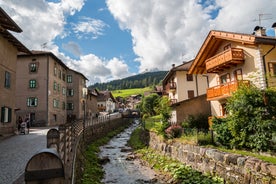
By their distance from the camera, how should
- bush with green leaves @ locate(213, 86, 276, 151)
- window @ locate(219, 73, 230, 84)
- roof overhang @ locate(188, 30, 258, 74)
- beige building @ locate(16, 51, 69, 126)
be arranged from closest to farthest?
bush with green leaves @ locate(213, 86, 276, 151), roof overhang @ locate(188, 30, 258, 74), window @ locate(219, 73, 230, 84), beige building @ locate(16, 51, 69, 126)

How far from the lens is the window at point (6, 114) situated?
680 inches

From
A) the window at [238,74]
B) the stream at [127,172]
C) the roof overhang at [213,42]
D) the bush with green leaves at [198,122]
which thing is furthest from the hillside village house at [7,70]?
the window at [238,74]

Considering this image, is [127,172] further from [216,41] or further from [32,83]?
[32,83]

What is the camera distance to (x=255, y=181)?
7.86 meters

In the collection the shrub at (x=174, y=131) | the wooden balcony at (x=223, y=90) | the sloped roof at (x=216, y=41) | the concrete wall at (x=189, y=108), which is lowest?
the shrub at (x=174, y=131)

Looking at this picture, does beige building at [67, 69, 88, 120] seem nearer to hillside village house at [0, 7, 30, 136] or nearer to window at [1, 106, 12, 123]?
hillside village house at [0, 7, 30, 136]

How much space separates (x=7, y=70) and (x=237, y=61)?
812 inches

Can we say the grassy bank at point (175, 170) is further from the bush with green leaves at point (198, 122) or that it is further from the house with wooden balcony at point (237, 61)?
the house with wooden balcony at point (237, 61)

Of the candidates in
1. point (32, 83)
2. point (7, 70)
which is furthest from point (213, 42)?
point (32, 83)

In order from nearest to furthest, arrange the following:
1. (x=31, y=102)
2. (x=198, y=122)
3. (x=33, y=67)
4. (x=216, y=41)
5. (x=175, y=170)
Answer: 1. (x=175, y=170)
2. (x=216, y=41)
3. (x=198, y=122)
4. (x=31, y=102)
5. (x=33, y=67)

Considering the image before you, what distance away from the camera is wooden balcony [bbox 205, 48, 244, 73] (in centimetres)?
1748

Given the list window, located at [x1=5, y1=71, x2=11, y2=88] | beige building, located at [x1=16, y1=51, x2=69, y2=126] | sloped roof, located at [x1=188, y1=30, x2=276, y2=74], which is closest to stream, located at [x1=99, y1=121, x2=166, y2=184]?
window, located at [x1=5, y1=71, x2=11, y2=88]

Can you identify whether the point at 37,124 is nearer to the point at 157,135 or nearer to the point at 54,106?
the point at 54,106

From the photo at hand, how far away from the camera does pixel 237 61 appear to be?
58.3 feet
